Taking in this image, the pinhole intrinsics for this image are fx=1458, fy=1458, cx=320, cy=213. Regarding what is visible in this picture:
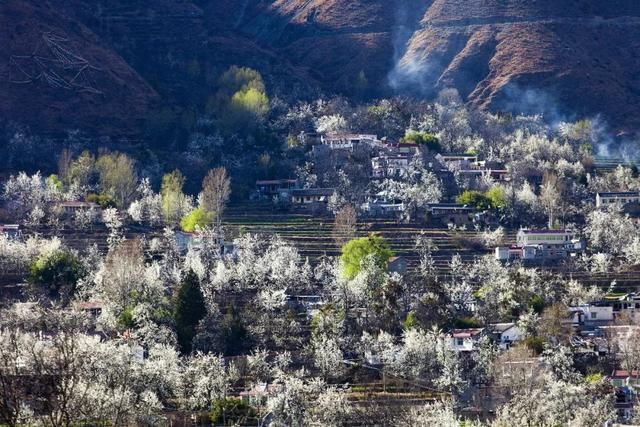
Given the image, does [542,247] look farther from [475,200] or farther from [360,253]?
[360,253]

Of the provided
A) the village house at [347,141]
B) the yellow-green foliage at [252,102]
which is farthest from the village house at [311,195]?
the yellow-green foliage at [252,102]

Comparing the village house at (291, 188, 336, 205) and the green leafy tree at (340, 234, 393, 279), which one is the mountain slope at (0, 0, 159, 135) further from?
the green leafy tree at (340, 234, 393, 279)

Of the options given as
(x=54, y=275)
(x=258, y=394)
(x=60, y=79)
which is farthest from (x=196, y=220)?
(x=60, y=79)

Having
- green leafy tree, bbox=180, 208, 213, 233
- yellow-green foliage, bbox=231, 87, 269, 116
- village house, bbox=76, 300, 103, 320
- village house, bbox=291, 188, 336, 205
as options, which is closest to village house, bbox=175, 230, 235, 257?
green leafy tree, bbox=180, 208, 213, 233

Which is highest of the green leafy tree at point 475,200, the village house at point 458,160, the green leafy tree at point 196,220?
the village house at point 458,160

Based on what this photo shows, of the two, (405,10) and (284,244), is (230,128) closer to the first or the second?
(284,244)

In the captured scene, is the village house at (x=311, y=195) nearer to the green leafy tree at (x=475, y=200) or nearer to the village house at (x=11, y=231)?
the green leafy tree at (x=475, y=200)

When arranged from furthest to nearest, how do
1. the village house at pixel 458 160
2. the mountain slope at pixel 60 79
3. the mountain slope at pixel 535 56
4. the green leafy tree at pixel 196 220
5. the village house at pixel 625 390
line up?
the mountain slope at pixel 535 56
the mountain slope at pixel 60 79
the village house at pixel 458 160
the green leafy tree at pixel 196 220
the village house at pixel 625 390
